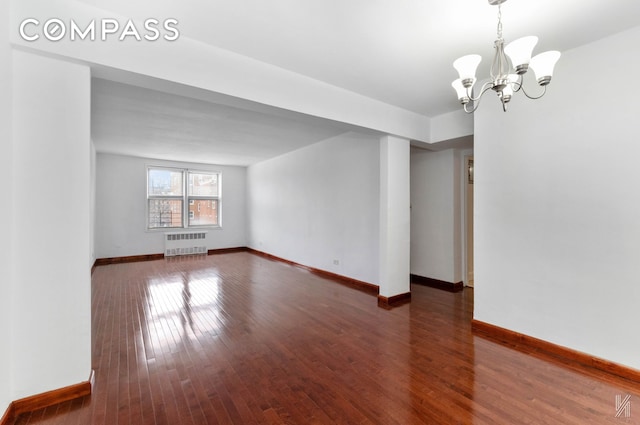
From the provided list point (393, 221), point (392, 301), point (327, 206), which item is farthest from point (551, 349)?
point (327, 206)

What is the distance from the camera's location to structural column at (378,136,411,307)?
399 cm

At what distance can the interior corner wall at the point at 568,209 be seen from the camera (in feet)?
7.41

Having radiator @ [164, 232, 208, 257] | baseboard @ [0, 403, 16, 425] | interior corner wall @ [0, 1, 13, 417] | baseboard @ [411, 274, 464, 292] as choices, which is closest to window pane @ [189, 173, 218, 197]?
radiator @ [164, 232, 208, 257]

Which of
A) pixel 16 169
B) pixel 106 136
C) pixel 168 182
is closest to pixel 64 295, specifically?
pixel 16 169

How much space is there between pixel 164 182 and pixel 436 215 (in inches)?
276

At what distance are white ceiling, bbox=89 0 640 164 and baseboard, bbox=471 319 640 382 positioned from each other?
8.97ft

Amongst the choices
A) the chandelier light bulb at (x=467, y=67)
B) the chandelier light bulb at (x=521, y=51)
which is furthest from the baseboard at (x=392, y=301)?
Answer: the chandelier light bulb at (x=521, y=51)

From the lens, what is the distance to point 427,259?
5.12 metres

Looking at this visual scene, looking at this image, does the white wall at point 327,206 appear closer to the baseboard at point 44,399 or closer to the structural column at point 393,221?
the structural column at point 393,221

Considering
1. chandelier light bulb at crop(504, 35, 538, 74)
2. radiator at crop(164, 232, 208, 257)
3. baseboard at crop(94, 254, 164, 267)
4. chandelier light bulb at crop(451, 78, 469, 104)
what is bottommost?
baseboard at crop(94, 254, 164, 267)

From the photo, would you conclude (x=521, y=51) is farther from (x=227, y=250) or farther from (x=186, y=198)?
(x=227, y=250)

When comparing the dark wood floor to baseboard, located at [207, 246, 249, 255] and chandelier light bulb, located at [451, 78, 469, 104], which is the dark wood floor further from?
baseboard, located at [207, 246, 249, 255]

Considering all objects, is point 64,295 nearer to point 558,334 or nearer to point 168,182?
point 558,334

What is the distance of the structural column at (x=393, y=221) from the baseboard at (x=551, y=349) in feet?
3.70
